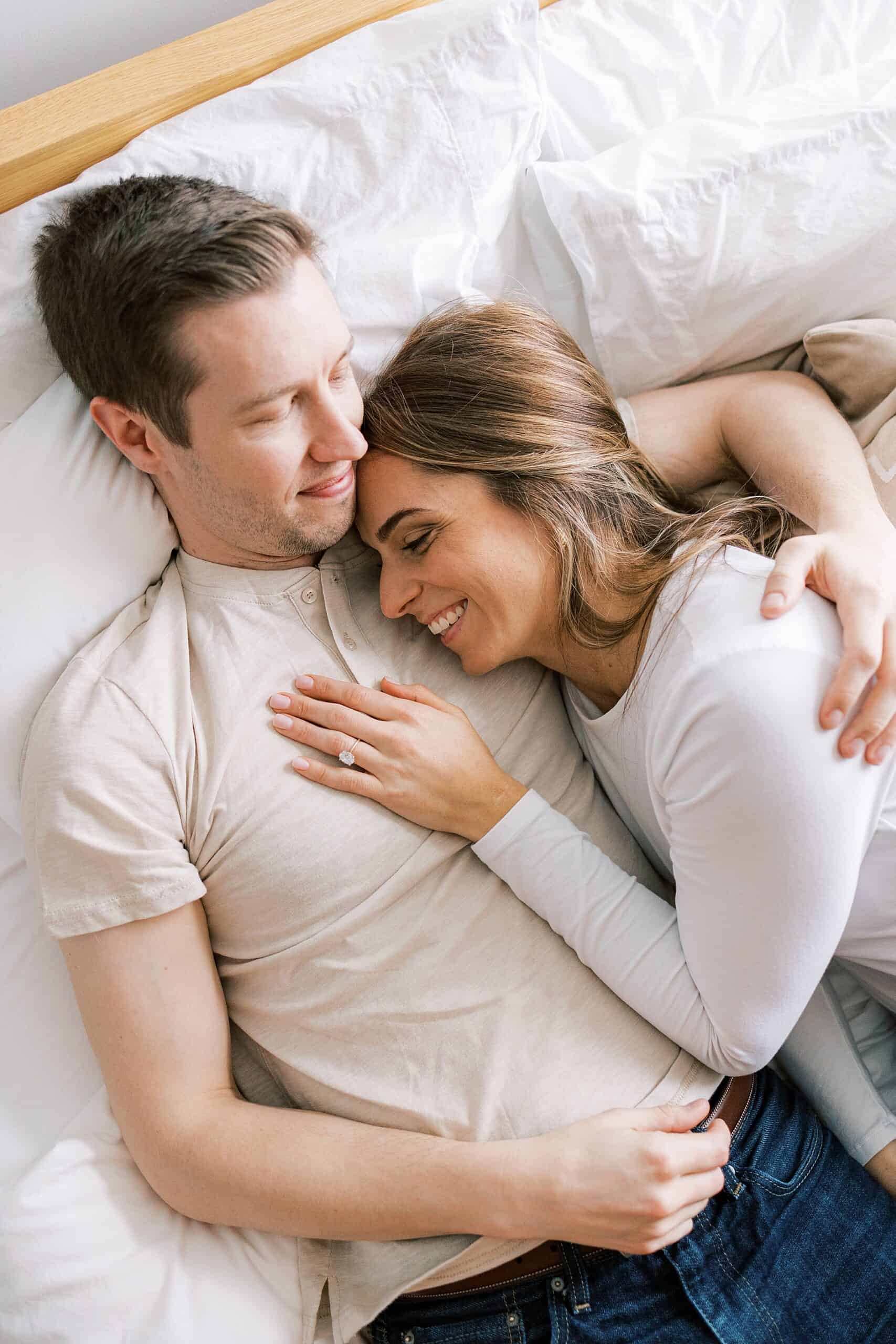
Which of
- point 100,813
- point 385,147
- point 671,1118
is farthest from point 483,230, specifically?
point 671,1118

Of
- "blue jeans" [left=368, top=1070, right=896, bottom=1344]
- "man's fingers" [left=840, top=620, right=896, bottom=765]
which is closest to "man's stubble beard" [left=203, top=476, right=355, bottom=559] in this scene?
"man's fingers" [left=840, top=620, right=896, bottom=765]

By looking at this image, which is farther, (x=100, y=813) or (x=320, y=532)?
(x=320, y=532)

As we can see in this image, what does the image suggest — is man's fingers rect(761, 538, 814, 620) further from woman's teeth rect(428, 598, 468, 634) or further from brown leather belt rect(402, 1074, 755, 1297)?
brown leather belt rect(402, 1074, 755, 1297)

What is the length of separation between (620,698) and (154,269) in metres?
0.74

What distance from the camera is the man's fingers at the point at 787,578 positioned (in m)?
1.10

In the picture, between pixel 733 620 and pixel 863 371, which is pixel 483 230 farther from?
pixel 733 620

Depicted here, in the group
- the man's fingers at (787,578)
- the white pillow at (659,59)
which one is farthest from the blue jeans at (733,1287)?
the white pillow at (659,59)

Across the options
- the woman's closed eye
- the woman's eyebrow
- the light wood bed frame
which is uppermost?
the light wood bed frame

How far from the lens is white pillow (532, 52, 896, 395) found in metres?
1.46

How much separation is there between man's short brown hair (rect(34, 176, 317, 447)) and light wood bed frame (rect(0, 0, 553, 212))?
91mm

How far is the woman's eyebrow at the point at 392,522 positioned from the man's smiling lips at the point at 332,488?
0.06 metres

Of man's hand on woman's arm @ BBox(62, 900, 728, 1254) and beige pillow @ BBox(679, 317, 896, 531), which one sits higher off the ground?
beige pillow @ BBox(679, 317, 896, 531)

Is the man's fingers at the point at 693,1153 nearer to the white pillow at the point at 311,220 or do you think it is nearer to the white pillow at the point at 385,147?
the white pillow at the point at 311,220

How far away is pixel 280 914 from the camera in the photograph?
125 centimetres
